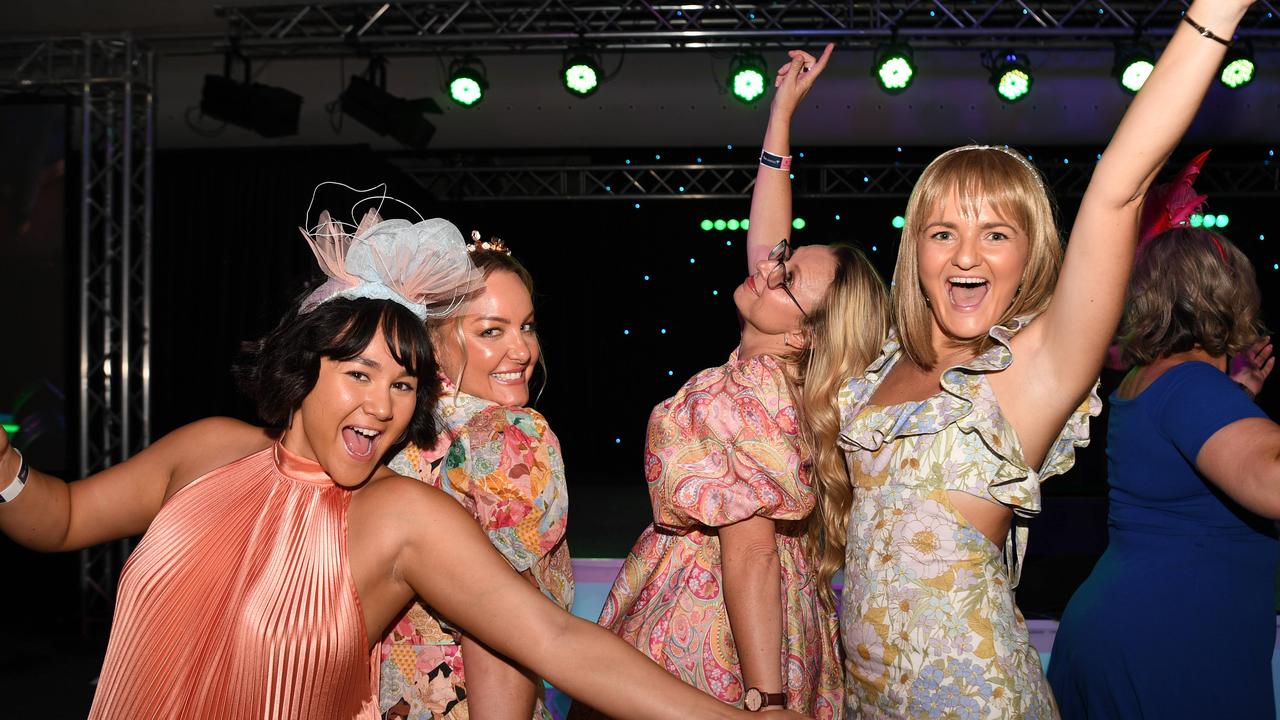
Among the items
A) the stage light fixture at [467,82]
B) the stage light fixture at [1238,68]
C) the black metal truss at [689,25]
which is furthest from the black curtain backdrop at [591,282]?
the stage light fixture at [1238,68]

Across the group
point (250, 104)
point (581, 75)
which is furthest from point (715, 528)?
point (250, 104)

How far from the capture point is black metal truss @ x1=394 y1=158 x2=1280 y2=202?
26.2ft

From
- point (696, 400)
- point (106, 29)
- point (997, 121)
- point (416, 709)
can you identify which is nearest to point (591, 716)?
point (416, 709)

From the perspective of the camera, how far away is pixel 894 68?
20.3ft

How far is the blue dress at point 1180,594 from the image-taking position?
1.90 metres

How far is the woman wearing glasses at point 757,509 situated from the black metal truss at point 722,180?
5.97 metres

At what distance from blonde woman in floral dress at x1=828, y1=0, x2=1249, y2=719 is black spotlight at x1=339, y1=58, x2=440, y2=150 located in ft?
18.0

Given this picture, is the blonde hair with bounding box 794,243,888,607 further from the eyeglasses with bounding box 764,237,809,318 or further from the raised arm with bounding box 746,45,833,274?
the raised arm with bounding box 746,45,833,274

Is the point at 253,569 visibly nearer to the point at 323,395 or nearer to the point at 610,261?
the point at 323,395

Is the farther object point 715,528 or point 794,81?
point 794,81

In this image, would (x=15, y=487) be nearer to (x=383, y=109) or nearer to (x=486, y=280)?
(x=486, y=280)

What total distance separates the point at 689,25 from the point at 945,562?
5.49 m

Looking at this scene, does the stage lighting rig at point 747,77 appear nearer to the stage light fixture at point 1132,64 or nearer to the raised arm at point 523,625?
the stage light fixture at point 1132,64

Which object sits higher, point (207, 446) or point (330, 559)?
point (207, 446)
